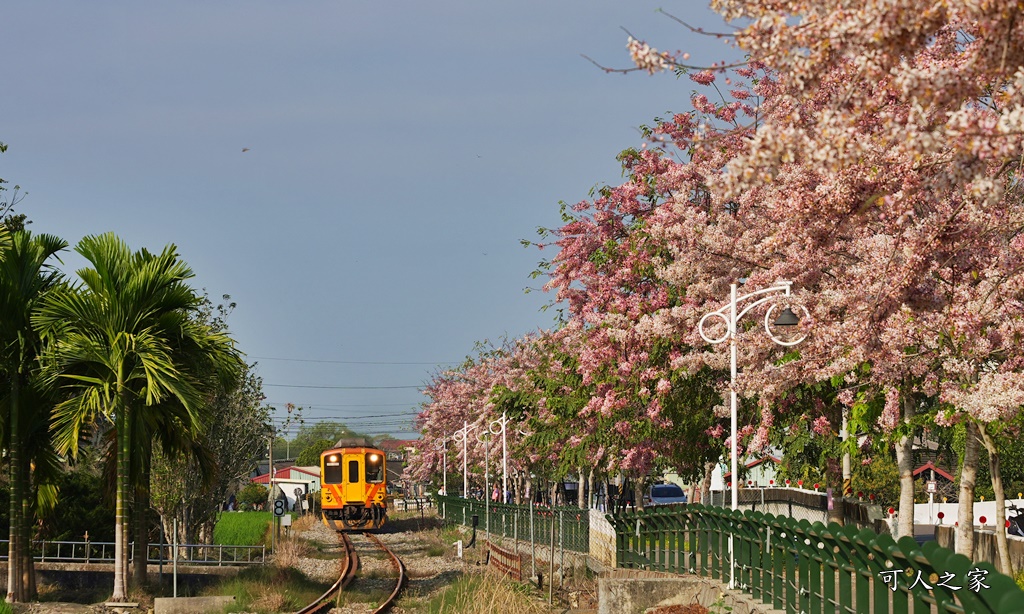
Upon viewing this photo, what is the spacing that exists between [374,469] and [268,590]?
980 inches

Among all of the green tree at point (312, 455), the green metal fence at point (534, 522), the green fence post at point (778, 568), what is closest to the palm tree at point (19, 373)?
the green metal fence at point (534, 522)

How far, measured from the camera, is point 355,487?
47.7 metres

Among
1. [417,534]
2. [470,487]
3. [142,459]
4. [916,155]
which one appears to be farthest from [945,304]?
[470,487]

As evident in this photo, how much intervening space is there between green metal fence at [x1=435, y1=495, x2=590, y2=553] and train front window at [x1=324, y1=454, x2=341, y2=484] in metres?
Answer: 5.08

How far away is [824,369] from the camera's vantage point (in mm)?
15945

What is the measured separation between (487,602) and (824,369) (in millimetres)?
6677

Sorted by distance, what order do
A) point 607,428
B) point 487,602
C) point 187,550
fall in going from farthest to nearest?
point 187,550 → point 607,428 → point 487,602

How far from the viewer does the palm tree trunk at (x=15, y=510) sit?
20609 mm

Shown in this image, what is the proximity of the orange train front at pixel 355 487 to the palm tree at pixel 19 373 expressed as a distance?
26233 millimetres

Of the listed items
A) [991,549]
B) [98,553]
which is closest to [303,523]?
[98,553]

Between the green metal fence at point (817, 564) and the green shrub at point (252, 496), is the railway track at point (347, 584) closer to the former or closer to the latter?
the green metal fence at point (817, 564)

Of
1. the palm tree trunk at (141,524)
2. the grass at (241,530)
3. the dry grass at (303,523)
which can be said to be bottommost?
the dry grass at (303,523)

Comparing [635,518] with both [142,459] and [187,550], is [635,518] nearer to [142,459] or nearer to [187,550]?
[142,459]

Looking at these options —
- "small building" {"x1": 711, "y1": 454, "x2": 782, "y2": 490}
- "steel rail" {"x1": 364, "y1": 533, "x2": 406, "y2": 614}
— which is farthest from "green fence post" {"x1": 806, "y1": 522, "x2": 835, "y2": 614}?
"steel rail" {"x1": 364, "y1": 533, "x2": 406, "y2": 614}
